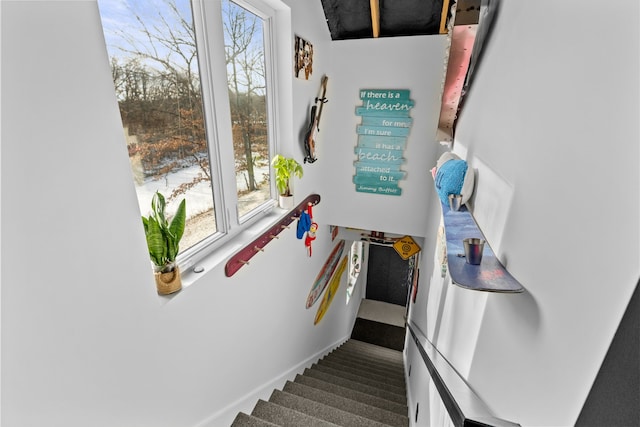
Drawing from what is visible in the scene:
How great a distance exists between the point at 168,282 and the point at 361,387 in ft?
9.26

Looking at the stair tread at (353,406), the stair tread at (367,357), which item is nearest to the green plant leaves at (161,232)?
the stair tread at (353,406)

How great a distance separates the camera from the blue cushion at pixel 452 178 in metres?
1.67

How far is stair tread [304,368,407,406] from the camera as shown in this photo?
11.3 ft

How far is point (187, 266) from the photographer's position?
171cm

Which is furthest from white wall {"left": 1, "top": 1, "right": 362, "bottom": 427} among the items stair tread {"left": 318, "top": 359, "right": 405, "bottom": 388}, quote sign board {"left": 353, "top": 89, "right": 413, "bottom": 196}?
stair tread {"left": 318, "top": 359, "right": 405, "bottom": 388}

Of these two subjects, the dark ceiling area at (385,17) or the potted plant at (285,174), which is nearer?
the potted plant at (285,174)

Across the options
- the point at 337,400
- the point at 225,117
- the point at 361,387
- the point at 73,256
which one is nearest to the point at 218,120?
the point at 225,117

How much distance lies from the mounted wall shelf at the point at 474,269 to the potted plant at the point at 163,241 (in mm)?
1134

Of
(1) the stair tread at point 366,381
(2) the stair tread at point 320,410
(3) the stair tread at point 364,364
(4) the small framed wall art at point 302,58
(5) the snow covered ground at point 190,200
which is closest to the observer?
(5) the snow covered ground at point 190,200

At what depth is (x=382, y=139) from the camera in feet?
12.4

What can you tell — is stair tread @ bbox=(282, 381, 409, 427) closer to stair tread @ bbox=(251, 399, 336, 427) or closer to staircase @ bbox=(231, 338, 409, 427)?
staircase @ bbox=(231, 338, 409, 427)

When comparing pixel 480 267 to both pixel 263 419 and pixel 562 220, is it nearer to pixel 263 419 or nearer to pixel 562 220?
pixel 562 220

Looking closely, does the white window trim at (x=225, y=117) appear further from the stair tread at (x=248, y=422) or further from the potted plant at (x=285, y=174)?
the stair tread at (x=248, y=422)

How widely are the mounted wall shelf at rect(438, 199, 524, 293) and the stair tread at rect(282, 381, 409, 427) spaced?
82.7 inches
